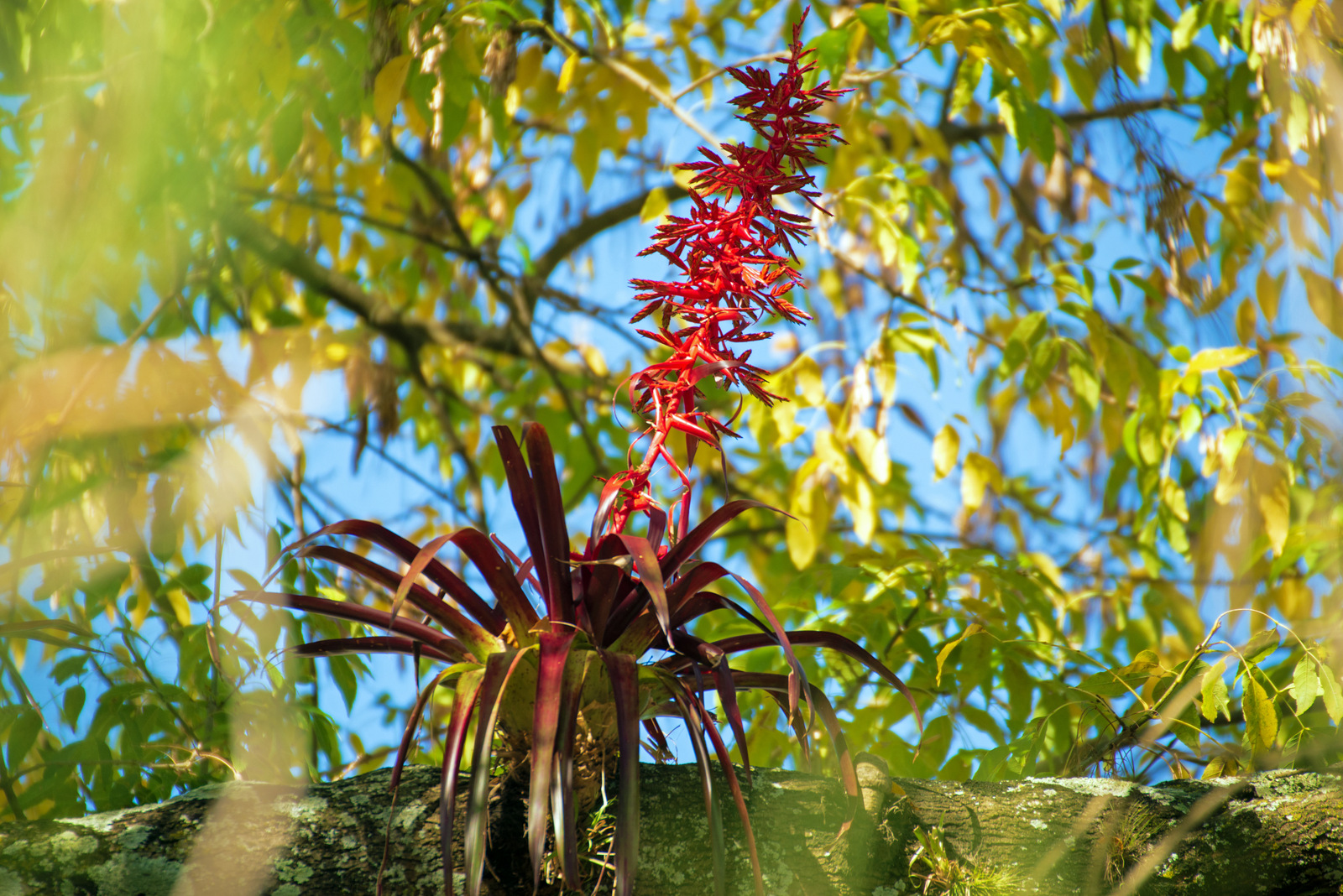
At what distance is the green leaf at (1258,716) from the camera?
1.15 metres

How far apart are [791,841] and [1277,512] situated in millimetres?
1430

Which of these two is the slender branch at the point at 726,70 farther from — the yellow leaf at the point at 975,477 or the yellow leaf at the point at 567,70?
the yellow leaf at the point at 975,477

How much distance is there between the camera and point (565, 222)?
340 cm

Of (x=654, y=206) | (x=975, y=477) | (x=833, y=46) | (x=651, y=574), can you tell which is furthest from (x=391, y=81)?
(x=975, y=477)

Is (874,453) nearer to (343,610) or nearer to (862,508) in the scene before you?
(862,508)

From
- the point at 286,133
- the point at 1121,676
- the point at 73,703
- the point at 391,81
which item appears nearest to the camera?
the point at 1121,676

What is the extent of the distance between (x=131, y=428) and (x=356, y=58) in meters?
0.83

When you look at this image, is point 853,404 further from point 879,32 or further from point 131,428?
point 131,428

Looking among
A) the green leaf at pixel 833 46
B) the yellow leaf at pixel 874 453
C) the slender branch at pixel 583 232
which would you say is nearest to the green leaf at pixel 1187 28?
the green leaf at pixel 833 46

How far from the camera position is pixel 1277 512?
1.83 m

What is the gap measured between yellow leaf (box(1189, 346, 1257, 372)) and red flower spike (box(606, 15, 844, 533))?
129cm

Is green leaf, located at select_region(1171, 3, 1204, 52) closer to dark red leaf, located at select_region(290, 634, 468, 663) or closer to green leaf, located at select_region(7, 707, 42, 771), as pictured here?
dark red leaf, located at select_region(290, 634, 468, 663)

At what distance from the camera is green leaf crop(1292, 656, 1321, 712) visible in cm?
111

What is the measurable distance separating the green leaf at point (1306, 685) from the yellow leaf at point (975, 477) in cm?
95
